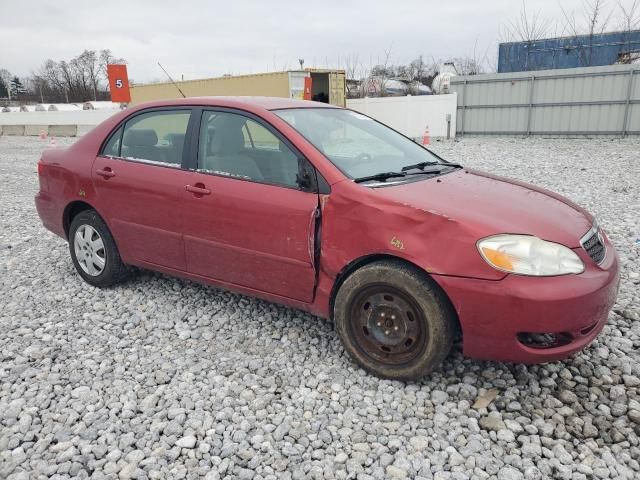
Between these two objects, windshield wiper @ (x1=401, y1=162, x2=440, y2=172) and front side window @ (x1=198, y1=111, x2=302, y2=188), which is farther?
windshield wiper @ (x1=401, y1=162, x2=440, y2=172)

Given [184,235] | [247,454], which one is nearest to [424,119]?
[184,235]

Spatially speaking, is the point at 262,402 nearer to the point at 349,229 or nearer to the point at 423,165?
the point at 349,229

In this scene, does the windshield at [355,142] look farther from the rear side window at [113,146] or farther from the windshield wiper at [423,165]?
the rear side window at [113,146]

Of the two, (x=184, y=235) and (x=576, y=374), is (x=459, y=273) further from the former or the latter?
(x=184, y=235)

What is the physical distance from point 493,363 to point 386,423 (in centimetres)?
92

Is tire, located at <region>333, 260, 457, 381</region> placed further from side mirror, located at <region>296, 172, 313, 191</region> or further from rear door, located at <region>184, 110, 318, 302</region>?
side mirror, located at <region>296, 172, 313, 191</region>

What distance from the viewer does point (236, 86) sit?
20547mm

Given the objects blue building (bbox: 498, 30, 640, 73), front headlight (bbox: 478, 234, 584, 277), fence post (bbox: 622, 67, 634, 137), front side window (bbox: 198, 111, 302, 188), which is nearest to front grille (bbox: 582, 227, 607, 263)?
front headlight (bbox: 478, 234, 584, 277)

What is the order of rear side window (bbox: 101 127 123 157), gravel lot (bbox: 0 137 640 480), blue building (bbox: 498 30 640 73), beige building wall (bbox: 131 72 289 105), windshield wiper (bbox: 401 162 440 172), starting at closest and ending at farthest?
gravel lot (bbox: 0 137 640 480), windshield wiper (bbox: 401 162 440 172), rear side window (bbox: 101 127 123 157), beige building wall (bbox: 131 72 289 105), blue building (bbox: 498 30 640 73)

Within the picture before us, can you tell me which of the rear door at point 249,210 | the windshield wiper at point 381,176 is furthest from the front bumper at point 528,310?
the rear door at point 249,210

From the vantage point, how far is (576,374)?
3.03 m

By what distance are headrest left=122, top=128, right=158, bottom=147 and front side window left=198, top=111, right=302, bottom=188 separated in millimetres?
548

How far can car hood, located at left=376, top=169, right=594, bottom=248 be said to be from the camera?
2637 mm

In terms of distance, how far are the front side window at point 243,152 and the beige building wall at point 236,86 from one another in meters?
15.3
